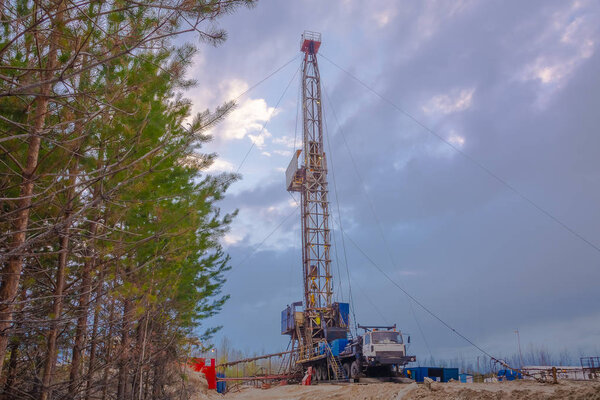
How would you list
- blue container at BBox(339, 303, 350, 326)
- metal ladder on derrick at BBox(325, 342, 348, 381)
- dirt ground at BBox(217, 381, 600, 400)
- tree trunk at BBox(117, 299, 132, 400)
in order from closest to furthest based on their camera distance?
tree trunk at BBox(117, 299, 132, 400) → dirt ground at BBox(217, 381, 600, 400) → metal ladder on derrick at BBox(325, 342, 348, 381) → blue container at BBox(339, 303, 350, 326)

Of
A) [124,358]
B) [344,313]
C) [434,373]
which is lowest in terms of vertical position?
[434,373]

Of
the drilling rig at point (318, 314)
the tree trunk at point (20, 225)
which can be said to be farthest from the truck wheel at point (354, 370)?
the tree trunk at point (20, 225)

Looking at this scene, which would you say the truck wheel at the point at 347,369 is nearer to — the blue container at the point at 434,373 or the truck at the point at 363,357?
the truck at the point at 363,357

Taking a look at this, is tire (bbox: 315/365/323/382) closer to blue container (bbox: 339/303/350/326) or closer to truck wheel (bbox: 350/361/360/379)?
truck wheel (bbox: 350/361/360/379)

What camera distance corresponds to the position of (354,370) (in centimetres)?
2189

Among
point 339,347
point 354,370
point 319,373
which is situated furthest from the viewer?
point 319,373

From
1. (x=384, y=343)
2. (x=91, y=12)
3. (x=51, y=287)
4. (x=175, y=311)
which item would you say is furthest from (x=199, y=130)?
(x=384, y=343)

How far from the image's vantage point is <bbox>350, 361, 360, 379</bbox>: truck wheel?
21531 mm

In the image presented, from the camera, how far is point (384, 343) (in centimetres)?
2102

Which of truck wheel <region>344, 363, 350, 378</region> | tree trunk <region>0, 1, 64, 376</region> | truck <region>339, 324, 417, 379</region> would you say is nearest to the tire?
truck wheel <region>344, 363, 350, 378</region>

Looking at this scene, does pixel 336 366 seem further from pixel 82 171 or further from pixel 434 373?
pixel 82 171

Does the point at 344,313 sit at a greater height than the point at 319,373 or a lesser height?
greater

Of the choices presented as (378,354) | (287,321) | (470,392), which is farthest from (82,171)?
(287,321)

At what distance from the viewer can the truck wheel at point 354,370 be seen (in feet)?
70.6
